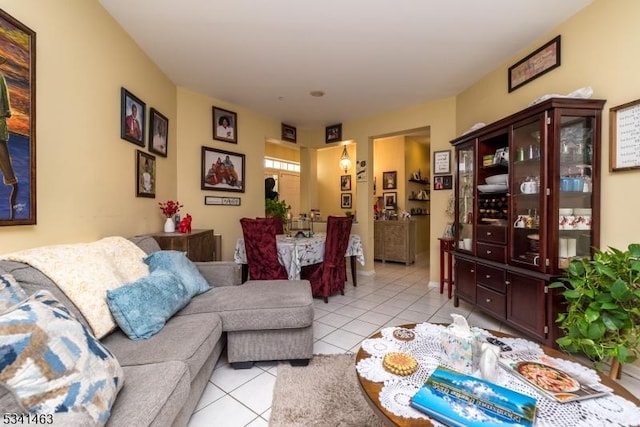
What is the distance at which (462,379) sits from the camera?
3.36 feet

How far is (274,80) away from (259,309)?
265 centimetres

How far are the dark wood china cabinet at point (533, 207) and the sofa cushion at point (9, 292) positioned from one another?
119 inches

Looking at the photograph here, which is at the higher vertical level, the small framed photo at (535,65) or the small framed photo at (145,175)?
the small framed photo at (535,65)

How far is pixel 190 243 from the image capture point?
2.65m

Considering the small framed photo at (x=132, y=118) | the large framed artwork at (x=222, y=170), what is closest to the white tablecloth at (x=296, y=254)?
the large framed artwork at (x=222, y=170)

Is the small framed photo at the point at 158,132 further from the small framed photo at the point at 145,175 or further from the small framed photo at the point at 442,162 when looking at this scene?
the small framed photo at the point at 442,162

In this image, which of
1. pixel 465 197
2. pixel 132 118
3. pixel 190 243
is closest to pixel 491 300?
pixel 465 197

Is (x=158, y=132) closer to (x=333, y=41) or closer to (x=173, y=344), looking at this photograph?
(x=333, y=41)

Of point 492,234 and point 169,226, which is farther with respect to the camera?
point 169,226

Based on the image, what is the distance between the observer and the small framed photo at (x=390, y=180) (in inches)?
244

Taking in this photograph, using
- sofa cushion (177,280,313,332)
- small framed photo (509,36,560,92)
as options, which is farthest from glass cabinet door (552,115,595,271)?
sofa cushion (177,280,313,332)

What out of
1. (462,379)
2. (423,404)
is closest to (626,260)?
(462,379)

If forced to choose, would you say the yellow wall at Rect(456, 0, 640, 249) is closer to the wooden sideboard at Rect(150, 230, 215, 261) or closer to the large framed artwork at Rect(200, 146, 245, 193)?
the wooden sideboard at Rect(150, 230, 215, 261)

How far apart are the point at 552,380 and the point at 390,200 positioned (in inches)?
210
